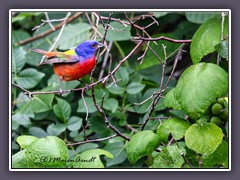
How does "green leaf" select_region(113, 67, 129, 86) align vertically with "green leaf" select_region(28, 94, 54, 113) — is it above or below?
above

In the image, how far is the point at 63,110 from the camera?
1.88 metres

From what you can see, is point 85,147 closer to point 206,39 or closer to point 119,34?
point 119,34

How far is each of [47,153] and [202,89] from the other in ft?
1.52

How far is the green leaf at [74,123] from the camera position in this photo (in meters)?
1.86

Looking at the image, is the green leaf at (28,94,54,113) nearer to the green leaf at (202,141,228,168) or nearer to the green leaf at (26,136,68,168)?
the green leaf at (26,136,68,168)

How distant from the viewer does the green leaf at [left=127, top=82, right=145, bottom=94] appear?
1848 millimetres

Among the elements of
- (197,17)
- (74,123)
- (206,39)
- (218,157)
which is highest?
(197,17)

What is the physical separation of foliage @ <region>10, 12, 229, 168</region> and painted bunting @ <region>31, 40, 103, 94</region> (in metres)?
0.05

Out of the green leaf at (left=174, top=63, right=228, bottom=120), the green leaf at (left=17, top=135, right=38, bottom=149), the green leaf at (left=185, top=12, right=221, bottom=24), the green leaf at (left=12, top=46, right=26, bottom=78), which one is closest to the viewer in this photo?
the green leaf at (left=174, top=63, right=228, bottom=120)

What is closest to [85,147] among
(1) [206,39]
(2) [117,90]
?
(2) [117,90]

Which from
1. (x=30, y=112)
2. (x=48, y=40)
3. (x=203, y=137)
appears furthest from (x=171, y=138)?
(x=48, y=40)

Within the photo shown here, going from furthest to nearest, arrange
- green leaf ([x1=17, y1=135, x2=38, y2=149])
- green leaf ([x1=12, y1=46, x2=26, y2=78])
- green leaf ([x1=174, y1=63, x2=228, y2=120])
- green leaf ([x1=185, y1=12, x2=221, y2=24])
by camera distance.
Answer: green leaf ([x1=12, y1=46, x2=26, y2=78])
green leaf ([x1=185, y1=12, x2=221, y2=24])
green leaf ([x1=17, y1=135, x2=38, y2=149])
green leaf ([x1=174, y1=63, x2=228, y2=120])

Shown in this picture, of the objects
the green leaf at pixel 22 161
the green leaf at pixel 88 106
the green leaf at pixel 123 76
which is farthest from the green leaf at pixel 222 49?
the green leaf at pixel 22 161

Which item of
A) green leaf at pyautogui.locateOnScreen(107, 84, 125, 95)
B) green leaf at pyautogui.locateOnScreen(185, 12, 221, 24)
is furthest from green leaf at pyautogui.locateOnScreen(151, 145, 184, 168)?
green leaf at pyautogui.locateOnScreen(185, 12, 221, 24)
